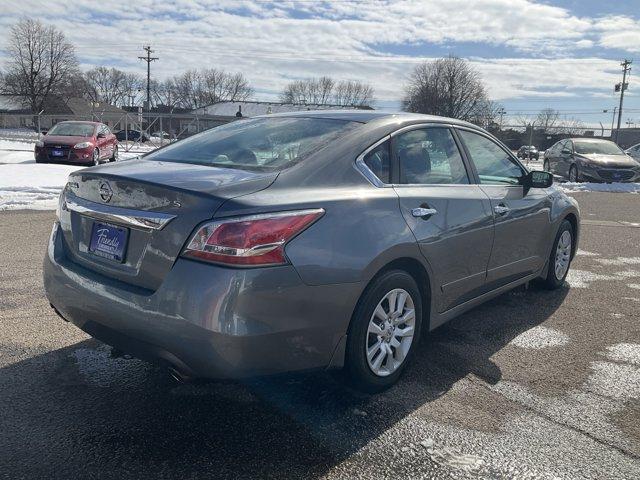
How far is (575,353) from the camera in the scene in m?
3.97

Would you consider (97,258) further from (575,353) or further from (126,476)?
(575,353)

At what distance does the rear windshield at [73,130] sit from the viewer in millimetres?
18534

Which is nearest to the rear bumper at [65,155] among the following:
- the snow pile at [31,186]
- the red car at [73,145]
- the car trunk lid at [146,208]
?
the red car at [73,145]

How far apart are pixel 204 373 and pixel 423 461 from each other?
1.07 meters

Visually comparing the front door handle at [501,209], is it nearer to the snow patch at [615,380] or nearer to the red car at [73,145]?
the snow patch at [615,380]

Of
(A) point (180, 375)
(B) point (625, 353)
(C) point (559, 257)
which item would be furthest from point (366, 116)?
(C) point (559, 257)

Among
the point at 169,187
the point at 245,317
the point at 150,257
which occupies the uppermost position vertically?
the point at 169,187

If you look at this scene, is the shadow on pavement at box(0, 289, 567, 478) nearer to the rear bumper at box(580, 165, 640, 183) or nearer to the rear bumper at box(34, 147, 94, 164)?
the rear bumper at box(34, 147, 94, 164)

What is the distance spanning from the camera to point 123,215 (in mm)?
2748

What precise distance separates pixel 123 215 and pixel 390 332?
155 centimetres

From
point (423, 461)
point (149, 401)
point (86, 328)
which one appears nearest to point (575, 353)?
point (423, 461)

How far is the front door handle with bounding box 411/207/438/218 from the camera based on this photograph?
10.8 feet

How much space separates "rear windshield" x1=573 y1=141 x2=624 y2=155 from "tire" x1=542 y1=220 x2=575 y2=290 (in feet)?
46.5

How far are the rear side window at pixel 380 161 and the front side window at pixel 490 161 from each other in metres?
1.04
